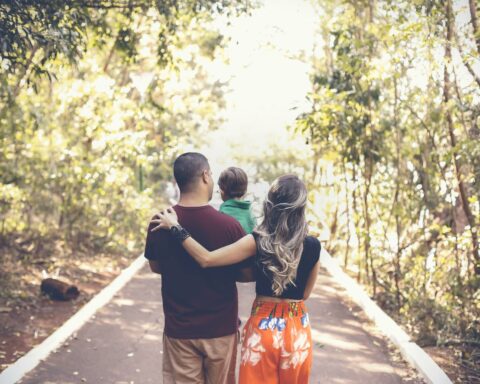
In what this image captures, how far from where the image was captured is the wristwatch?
12.2ft

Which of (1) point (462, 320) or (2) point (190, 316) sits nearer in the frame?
(2) point (190, 316)

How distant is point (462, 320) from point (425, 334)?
2.69 ft

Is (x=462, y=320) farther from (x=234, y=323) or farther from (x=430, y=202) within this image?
(x=234, y=323)

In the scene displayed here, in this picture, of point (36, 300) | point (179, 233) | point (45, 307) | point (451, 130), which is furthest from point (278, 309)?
point (36, 300)

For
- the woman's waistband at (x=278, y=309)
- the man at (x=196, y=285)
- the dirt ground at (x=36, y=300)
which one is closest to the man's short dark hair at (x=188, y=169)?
the man at (x=196, y=285)

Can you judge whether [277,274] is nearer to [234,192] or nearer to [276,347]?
[276,347]

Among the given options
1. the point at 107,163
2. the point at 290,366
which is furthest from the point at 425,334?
the point at 107,163

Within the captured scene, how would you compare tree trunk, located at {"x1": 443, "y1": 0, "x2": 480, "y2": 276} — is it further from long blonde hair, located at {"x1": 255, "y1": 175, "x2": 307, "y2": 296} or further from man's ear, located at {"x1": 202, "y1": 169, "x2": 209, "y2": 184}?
man's ear, located at {"x1": 202, "y1": 169, "x2": 209, "y2": 184}

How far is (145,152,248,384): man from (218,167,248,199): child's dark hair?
1.56 m

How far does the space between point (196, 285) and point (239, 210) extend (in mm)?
1750

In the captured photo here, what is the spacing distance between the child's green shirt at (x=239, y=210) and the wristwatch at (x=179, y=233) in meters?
1.69

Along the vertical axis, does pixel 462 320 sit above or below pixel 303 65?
below

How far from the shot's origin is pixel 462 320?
24.6 feet

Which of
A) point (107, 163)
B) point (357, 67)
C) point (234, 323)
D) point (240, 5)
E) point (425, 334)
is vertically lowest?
point (425, 334)
